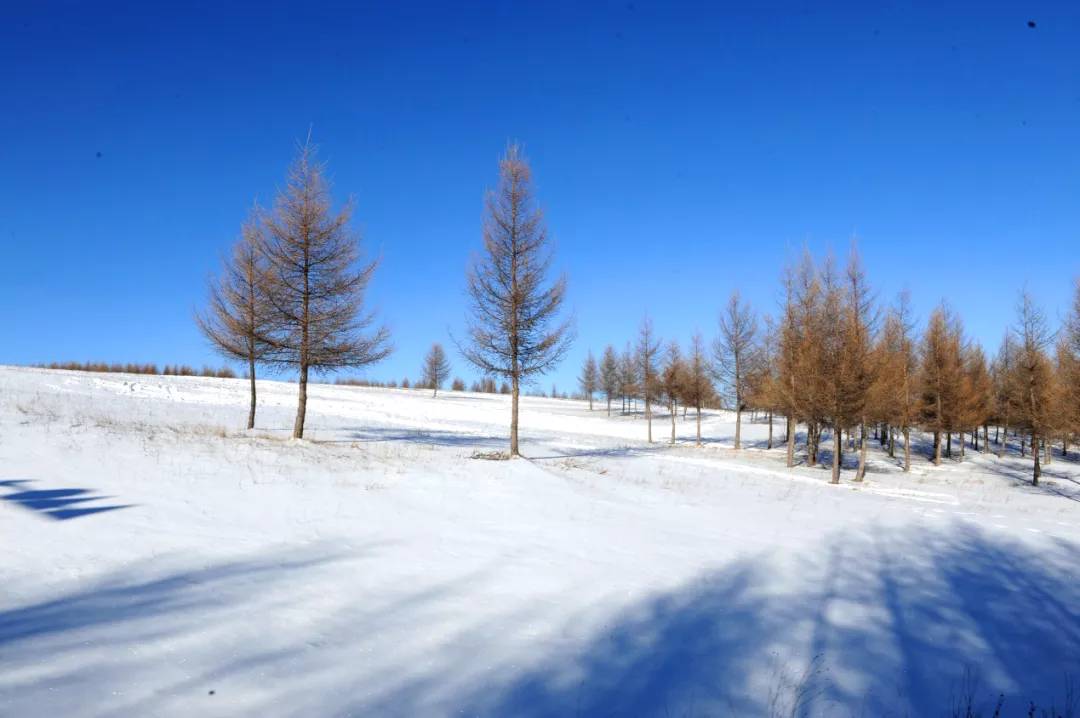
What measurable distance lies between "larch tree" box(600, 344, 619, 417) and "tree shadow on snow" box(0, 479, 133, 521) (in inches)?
2374

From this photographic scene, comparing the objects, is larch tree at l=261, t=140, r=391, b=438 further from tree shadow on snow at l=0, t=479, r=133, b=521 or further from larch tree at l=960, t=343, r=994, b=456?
larch tree at l=960, t=343, r=994, b=456

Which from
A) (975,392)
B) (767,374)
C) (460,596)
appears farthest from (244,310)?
(975,392)

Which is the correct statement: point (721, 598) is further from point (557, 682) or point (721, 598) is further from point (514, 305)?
point (514, 305)

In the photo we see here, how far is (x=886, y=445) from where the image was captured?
139 feet

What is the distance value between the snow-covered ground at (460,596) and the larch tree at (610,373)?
176ft

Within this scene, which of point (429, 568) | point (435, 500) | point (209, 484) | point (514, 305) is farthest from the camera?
point (514, 305)

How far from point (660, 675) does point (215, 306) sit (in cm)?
2024

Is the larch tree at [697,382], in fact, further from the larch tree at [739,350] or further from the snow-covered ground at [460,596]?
the snow-covered ground at [460,596]

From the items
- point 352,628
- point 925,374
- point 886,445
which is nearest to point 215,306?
point 352,628

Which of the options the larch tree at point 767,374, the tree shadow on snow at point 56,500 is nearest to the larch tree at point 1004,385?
the larch tree at point 767,374

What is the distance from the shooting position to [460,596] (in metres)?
5.96

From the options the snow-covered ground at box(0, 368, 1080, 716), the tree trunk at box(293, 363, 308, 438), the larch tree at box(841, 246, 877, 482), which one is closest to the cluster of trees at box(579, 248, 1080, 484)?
the larch tree at box(841, 246, 877, 482)

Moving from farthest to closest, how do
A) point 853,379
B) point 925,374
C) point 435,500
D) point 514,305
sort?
point 925,374, point 853,379, point 514,305, point 435,500

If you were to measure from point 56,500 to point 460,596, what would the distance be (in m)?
5.62
